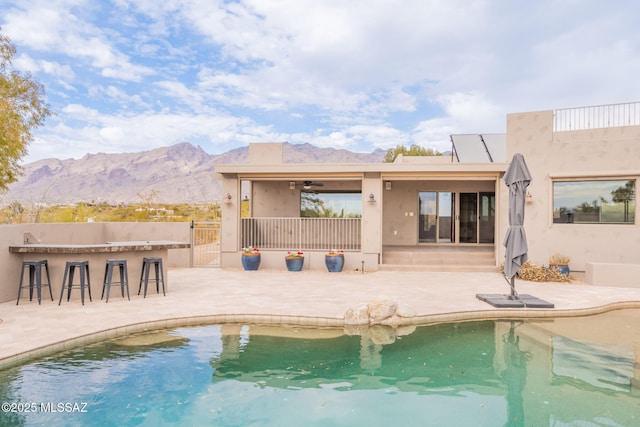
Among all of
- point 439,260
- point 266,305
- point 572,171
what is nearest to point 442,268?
point 439,260

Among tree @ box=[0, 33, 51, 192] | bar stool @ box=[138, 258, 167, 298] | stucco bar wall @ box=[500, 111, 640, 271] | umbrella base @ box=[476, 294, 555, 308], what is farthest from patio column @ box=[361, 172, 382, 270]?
tree @ box=[0, 33, 51, 192]

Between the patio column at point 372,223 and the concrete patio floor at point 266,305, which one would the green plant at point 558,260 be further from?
the patio column at point 372,223

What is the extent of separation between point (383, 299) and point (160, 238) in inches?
334

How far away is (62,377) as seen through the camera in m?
4.61

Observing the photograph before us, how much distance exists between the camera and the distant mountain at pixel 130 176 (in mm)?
66706

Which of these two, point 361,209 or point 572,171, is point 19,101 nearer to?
point 361,209

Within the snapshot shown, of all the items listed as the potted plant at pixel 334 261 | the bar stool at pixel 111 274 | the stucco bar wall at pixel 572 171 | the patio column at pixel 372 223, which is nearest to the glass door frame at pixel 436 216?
the stucco bar wall at pixel 572 171

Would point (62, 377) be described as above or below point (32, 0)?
below

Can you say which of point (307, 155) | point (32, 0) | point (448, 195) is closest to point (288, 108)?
point (307, 155)

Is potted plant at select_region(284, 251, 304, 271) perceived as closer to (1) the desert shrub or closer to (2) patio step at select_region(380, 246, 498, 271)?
(2) patio step at select_region(380, 246, 498, 271)

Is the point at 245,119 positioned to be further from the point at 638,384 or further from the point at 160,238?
the point at 638,384

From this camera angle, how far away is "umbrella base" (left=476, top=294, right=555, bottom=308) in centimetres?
745

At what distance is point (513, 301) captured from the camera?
7652 millimetres

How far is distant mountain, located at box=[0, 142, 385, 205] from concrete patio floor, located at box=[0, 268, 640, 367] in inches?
2219
